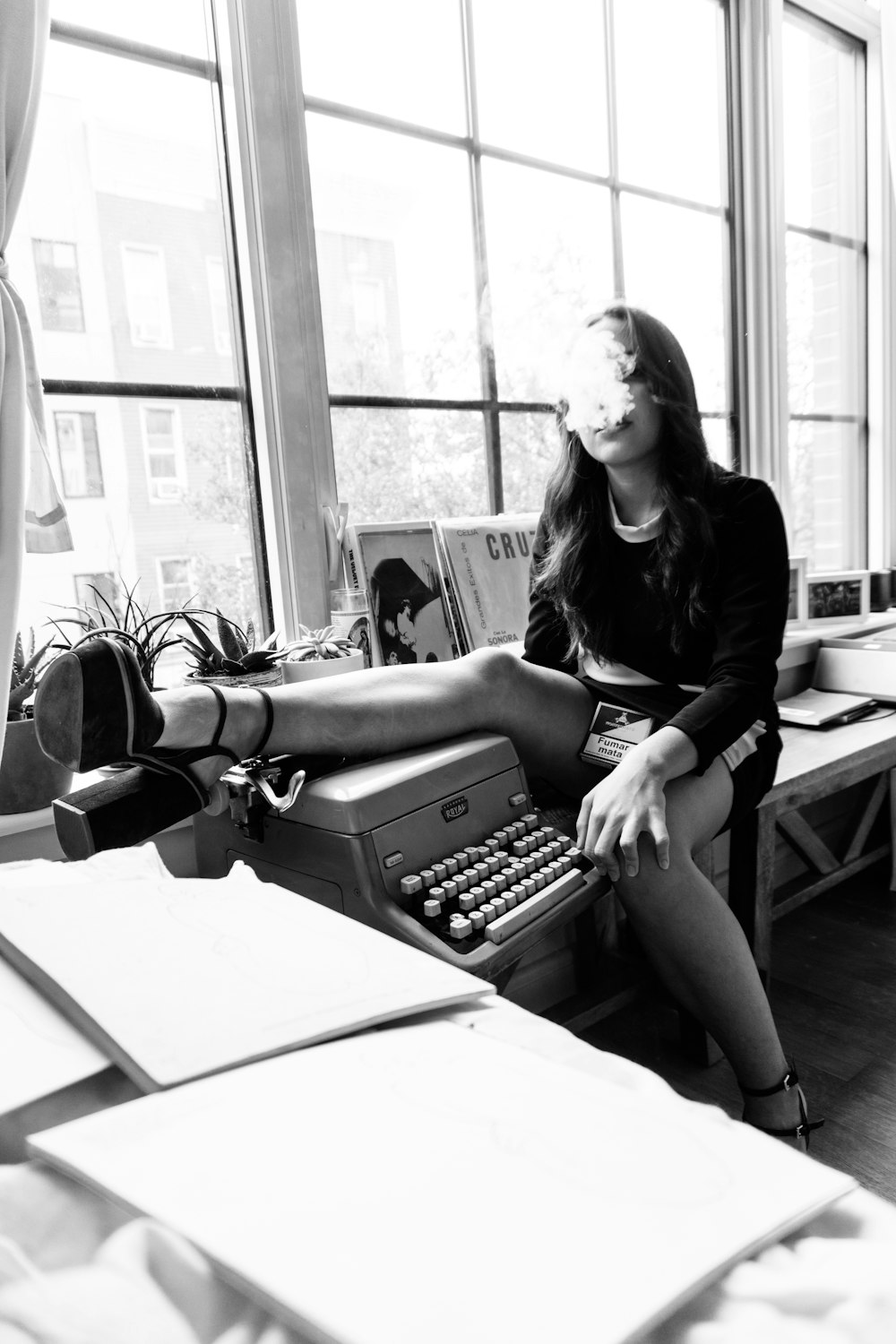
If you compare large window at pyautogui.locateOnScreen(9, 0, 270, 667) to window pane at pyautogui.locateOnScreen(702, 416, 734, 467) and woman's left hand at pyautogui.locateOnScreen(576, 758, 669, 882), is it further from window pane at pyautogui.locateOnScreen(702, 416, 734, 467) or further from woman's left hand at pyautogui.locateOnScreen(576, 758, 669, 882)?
window pane at pyautogui.locateOnScreen(702, 416, 734, 467)

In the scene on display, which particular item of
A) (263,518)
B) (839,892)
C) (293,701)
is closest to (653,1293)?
(293,701)

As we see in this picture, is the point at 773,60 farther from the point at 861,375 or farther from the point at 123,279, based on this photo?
the point at 123,279

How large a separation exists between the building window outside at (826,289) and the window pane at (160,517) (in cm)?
177

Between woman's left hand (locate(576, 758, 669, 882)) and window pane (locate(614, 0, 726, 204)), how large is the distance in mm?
1789

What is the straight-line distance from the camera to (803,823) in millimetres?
2176

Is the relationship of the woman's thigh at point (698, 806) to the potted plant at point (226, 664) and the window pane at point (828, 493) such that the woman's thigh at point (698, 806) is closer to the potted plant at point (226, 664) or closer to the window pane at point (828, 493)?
the potted plant at point (226, 664)

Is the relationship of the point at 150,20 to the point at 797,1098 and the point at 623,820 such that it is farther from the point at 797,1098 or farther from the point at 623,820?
the point at 797,1098

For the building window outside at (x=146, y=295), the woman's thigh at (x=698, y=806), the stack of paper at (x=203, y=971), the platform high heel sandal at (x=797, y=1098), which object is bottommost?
the platform high heel sandal at (x=797, y=1098)

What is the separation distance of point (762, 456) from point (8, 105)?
2.10 metres

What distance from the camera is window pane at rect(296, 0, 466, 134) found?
181 centimetres

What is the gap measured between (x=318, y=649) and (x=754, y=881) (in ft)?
3.05

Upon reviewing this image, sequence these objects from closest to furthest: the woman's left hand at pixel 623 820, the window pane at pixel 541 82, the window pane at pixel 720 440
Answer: the woman's left hand at pixel 623 820, the window pane at pixel 541 82, the window pane at pixel 720 440

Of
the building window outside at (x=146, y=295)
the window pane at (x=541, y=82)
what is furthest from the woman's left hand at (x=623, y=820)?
the window pane at (x=541, y=82)

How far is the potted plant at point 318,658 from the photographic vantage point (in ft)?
4.98
